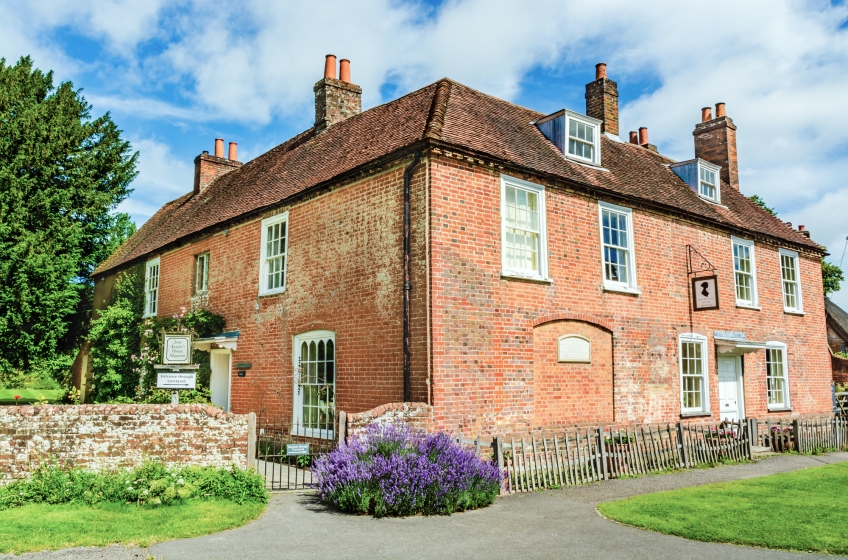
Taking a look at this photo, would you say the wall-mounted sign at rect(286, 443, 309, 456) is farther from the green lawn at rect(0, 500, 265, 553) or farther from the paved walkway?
the green lawn at rect(0, 500, 265, 553)

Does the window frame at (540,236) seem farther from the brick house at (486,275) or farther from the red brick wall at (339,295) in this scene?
the red brick wall at (339,295)

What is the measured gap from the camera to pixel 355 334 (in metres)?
13.7

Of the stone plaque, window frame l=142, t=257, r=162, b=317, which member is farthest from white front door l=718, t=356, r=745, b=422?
window frame l=142, t=257, r=162, b=317

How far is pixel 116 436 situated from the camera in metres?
10.1

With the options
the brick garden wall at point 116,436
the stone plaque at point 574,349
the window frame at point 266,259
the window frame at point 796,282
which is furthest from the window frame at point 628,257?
the brick garden wall at point 116,436

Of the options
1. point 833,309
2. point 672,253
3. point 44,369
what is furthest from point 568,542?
point 833,309

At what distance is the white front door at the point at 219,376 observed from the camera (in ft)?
60.0

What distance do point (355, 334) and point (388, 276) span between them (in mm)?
1550

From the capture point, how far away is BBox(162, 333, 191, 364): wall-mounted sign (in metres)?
11.8

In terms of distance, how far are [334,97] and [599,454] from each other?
42.4 ft

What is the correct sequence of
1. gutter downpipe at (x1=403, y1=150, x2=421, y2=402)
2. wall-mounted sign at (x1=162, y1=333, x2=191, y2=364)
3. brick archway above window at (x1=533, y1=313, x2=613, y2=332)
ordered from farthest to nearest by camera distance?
brick archway above window at (x1=533, y1=313, x2=613, y2=332), gutter downpipe at (x1=403, y1=150, x2=421, y2=402), wall-mounted sign at (x1=162, y1=333, x2=191, y2=364)

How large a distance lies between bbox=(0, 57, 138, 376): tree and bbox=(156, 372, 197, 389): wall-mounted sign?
779 inches

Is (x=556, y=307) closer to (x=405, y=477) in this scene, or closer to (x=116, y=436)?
(x=405, y=477)

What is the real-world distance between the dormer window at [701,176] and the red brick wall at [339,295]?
11.7 metres
